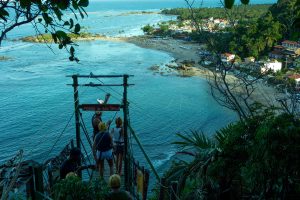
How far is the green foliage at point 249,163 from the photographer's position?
2719 mm

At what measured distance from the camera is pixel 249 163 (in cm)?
293

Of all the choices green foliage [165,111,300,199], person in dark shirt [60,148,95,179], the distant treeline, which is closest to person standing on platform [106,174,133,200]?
green foliage [165,111,300,199]

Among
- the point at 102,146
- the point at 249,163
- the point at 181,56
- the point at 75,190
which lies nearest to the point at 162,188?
the point at 75,190

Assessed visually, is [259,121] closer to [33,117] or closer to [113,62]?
[33,117]

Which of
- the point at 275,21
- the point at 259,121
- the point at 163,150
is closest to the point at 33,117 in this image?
the point at 163,150

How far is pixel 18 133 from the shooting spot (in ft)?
82.7

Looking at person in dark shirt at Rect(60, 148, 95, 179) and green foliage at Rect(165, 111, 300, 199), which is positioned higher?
green foliage at Rect(165, 111, 300, 199)

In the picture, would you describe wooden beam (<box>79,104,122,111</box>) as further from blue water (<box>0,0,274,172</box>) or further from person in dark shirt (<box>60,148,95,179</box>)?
blue water (<box>0,0,274,172</box>)

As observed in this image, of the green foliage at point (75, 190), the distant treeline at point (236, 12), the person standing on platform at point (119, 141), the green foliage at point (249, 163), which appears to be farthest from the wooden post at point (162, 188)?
the person standing on platform at point (119, 141)

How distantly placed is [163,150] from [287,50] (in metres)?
25.9

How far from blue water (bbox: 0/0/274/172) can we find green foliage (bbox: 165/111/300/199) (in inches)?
543

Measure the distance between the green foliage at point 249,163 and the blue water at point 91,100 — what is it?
13783 mm

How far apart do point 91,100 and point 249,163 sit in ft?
98.8

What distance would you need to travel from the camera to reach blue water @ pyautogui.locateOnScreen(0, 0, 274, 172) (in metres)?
24.3
